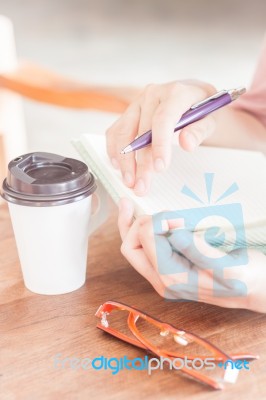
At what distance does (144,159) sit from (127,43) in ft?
11.6

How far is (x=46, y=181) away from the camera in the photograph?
2.35ft

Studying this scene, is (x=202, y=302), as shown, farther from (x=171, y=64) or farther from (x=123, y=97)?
(x=171, y=64)

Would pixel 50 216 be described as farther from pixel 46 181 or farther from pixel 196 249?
pixel 196 249

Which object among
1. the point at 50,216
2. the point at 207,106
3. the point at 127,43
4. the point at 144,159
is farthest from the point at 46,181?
the point at 127,43

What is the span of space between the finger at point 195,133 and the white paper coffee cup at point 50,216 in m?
0.14

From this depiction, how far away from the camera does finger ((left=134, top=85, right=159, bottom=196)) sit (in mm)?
785

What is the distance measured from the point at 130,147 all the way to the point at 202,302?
212mm

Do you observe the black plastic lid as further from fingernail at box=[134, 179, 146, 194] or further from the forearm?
the forearm

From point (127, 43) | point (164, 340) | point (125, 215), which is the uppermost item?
point (125, 215)

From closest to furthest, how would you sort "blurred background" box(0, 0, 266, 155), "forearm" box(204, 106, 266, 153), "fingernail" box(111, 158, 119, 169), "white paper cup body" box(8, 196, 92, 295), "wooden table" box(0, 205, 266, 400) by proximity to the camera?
"wooden table" box(0, 205, 266, 400) < "white paper cup body" box(8, 196, 92, 295) < "fingernail" box(111, 158, 119, 169) < "forearm" box(204, 106, 266, 153) < "blurred background" box(0, 0, 266, 155)

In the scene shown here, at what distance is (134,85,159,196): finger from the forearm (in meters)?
0.28

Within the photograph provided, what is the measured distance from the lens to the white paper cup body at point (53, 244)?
0.72m

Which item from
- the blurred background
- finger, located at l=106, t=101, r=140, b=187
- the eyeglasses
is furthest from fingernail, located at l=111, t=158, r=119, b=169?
the blurred background

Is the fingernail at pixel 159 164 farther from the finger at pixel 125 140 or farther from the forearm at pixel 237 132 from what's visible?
the forearm at pixel 237 132
